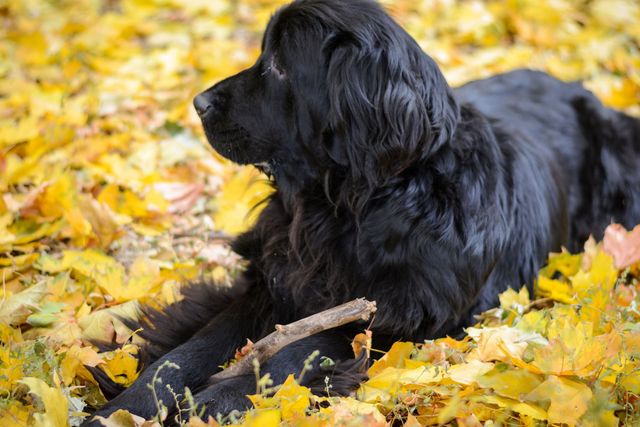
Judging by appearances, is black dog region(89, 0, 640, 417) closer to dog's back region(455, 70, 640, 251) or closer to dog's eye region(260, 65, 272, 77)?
dog's eye region(260, 65, 272, 77)

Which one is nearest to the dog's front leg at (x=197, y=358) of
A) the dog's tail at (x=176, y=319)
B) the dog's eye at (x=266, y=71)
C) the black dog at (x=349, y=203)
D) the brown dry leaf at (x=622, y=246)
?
the black dog at (x=349, y=203)

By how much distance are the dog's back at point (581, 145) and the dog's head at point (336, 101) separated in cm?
91

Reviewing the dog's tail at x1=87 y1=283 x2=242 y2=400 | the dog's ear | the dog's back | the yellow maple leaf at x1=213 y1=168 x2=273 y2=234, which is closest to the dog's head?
the dog's ear

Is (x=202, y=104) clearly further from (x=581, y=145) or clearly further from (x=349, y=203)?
(x=581, y=145)

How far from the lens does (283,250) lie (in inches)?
97.0

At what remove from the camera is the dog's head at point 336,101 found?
2182mm

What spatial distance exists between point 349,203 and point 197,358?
695mm

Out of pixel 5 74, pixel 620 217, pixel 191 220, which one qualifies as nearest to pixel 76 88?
pixel 5 74

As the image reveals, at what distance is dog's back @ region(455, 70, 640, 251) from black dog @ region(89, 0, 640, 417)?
1.67ft

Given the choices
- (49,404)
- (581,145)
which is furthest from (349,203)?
(581,145)

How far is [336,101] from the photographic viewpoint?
2199mm

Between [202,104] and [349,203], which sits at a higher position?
[202,104]

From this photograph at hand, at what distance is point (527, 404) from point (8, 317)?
5.39 feet

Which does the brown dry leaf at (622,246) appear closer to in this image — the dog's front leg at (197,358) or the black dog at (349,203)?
the black dog at (349,203)
